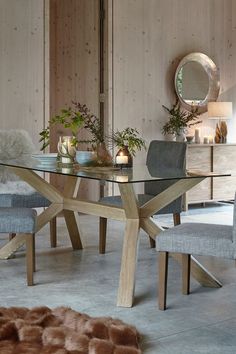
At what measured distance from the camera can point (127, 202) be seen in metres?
3.81

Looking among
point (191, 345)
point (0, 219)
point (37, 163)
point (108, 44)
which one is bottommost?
point (191, 345)

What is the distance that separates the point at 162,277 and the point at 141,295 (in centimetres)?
36

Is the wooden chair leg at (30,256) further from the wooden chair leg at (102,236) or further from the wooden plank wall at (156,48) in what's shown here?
the wooden plank wall at (156,48)

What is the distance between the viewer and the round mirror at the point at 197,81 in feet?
24.8

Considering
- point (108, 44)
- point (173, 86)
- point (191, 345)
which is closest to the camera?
point (191, 345)

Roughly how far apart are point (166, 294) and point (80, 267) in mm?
1009

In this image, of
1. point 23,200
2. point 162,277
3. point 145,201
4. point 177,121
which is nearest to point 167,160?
point 145,201

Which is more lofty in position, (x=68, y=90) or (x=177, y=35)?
(x=177, y=35)

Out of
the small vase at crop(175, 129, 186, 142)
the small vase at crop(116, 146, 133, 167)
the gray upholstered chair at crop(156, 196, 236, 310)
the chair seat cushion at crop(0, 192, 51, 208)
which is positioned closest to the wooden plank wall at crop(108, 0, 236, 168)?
the small vase at crop(175, 129, 186, 142)

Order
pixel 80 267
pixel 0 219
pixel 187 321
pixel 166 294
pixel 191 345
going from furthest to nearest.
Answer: pixel 80 267 < pixel 0 219 < pixel 166 294 < pixel 187 321 < pixel 191 345

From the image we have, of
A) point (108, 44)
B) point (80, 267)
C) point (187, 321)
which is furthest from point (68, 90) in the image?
point (187, 321)

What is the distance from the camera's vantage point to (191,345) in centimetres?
304

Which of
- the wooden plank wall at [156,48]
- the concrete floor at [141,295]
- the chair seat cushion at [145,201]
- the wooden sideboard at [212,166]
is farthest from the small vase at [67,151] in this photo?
the wooden sideboard at [212,166]

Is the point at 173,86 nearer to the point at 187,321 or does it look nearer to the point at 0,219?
the point at 0,219
